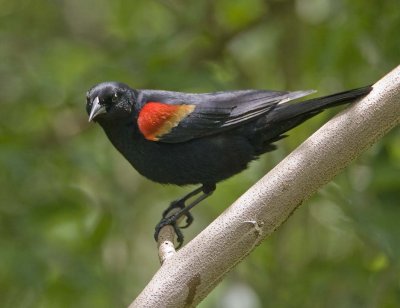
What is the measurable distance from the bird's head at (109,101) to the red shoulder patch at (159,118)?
9 centimetres

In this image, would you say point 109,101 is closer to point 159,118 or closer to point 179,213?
point 159,118

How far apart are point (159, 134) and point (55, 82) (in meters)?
1.39

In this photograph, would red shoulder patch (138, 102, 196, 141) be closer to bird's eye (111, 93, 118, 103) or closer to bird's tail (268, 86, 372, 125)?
bird's eye (111, 93, 118, 103)

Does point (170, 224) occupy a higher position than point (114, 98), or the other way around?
point (114, 98)

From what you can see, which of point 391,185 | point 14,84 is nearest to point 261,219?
point 391,185

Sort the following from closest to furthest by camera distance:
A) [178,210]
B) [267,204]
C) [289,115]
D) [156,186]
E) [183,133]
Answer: [267,204] < [289,115] < [183,133] < [178,210] < [156,186]

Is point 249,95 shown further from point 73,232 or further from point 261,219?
point 73,232

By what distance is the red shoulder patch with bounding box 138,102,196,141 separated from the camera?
12.4 feet

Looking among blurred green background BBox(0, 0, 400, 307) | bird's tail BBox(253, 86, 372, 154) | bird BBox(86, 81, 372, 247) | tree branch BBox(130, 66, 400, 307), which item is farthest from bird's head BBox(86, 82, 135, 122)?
tree branch BBox(130, 66, 400, 307)

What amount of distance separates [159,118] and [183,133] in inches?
5.2

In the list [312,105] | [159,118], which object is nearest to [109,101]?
[159,118]

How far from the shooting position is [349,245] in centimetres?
522

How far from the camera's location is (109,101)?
3.79 metres

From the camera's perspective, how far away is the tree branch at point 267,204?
2.66m
